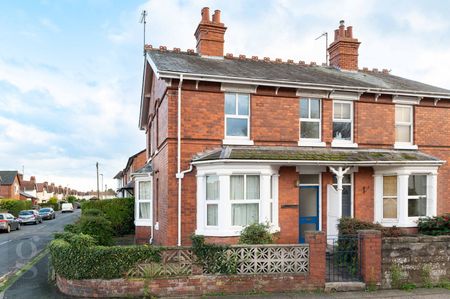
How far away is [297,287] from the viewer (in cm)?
897

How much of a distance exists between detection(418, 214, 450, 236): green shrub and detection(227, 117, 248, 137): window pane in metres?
7.00

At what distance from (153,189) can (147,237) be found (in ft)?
7.21

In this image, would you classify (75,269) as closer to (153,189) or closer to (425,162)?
(153,189)

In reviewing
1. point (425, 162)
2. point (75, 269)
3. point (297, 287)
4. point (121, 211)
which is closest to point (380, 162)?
point (425, 162)

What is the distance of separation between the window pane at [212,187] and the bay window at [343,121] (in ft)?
16.4

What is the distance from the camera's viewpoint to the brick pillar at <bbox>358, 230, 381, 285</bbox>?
9188 mm

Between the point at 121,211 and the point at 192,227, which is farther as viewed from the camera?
the point at 121,211

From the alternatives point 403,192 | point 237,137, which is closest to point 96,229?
point 237,137

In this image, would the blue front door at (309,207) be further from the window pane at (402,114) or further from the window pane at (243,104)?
the window pane at (402,114)

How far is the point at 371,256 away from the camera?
9.20 metres

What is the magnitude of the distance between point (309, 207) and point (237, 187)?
312 centimetres

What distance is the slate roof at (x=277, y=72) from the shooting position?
13125mm

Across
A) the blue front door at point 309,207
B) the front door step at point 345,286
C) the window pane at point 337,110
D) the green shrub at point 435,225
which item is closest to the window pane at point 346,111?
the window pane at point 337,110

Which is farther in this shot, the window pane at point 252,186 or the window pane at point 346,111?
the window pane at point 346,111
